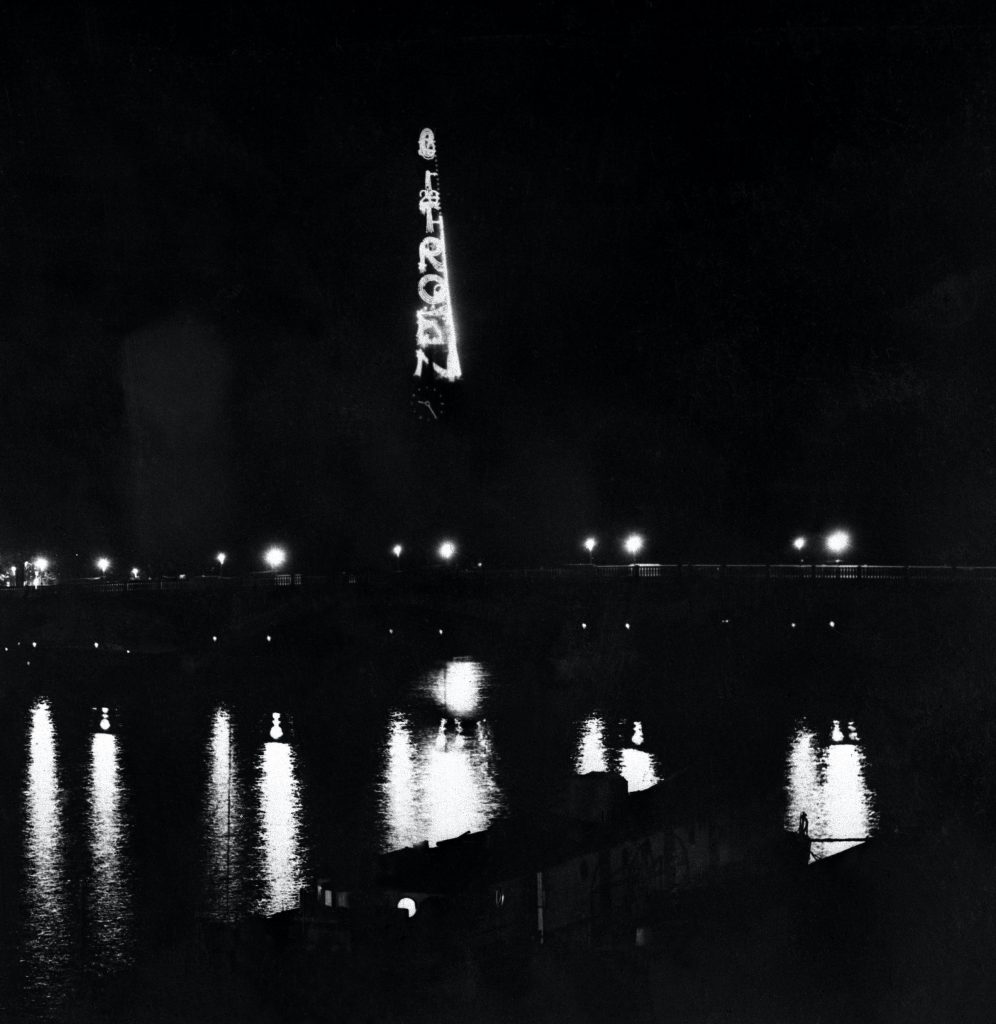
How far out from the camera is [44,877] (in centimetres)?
3700

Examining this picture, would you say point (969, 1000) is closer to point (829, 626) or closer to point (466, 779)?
point (466, 779)

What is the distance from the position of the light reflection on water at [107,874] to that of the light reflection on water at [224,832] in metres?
2.35

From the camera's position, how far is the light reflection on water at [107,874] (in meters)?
31.1

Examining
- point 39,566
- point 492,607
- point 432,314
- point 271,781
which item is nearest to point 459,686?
point 492,607

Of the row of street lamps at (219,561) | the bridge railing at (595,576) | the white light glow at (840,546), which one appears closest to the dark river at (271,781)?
the bridge railing at (595,576)

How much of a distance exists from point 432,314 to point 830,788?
76.4m

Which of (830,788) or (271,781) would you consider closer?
(830,788)

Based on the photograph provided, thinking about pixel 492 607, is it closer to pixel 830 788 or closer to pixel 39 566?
pixel 830 788

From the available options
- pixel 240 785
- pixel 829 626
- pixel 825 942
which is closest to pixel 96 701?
pixel 240 785

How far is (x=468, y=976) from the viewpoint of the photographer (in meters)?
25.9

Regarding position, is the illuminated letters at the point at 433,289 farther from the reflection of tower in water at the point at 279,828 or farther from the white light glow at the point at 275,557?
the reflection of tower in water at the point at 279,828

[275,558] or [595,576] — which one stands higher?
[275,558]

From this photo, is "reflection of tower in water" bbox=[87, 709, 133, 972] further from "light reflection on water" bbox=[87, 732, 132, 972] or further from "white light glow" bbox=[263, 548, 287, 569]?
"white light glow" bbox=[263, 548, 287, 569]

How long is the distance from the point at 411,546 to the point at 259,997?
258 ft
